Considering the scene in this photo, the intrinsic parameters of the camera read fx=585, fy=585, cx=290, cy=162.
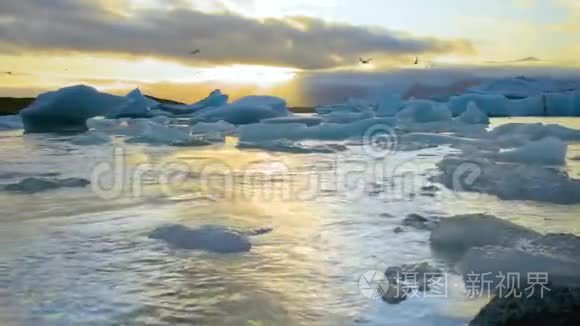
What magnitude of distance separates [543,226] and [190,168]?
6.52 m

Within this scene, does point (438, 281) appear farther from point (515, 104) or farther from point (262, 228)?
point (515, 104)

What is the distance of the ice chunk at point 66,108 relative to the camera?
2088cm

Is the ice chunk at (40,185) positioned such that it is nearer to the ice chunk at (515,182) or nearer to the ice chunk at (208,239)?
the ice chunk at (208,239)

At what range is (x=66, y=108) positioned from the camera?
2130 centimetres

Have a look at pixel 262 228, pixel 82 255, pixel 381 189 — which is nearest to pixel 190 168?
pixel 381 189

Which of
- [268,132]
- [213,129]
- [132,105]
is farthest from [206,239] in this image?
[132,105]

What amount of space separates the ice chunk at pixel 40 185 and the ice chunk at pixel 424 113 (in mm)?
15967

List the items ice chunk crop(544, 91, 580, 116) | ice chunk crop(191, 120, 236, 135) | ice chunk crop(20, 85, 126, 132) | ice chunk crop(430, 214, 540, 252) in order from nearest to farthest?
1. ice chunk crop(430, 214, 540, 252)
2. ice chunk crop(191, 120, 236, 135)
3. ice chunk crop(20, 85, 126, 132)
4. ice chunk crop(544, 91, 580, 116)

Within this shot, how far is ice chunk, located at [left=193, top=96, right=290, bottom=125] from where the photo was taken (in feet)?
75.9

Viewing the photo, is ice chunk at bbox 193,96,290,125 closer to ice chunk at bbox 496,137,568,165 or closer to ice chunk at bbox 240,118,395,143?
ice chunk at bbox 240,118,395,143

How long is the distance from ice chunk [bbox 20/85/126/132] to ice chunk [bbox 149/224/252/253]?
1766 centimetres

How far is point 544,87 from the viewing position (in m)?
35.1

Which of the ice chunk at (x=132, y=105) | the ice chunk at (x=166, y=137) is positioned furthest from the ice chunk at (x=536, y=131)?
the ice chunk at (x=132, y=105)

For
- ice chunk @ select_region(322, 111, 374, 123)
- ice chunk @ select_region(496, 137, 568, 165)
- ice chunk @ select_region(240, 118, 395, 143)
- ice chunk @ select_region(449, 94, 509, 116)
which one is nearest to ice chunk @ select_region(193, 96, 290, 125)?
ice chunk @ select_region(322, 111, 374, 123)
